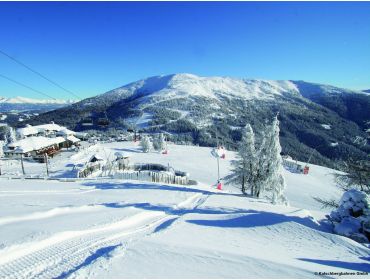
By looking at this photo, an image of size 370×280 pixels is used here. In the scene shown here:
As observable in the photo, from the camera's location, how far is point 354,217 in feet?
46.8

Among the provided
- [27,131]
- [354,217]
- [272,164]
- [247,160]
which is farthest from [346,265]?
[27,131]

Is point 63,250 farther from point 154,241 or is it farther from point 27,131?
point 27,131

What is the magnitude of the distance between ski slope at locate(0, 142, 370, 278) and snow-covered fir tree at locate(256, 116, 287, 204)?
11247 millimetres

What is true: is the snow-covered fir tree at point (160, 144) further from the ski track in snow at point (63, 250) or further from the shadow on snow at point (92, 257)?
the shadow on snow at point (92, 257)

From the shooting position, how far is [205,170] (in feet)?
160

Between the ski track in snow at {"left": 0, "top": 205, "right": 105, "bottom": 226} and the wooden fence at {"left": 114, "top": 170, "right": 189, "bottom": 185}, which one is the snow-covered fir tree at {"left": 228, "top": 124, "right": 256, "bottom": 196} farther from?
the ski track in snow at {"left": 0, "top": 205, "right": 105, "bottom": 226}

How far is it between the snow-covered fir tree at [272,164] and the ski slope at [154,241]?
36.9 feet

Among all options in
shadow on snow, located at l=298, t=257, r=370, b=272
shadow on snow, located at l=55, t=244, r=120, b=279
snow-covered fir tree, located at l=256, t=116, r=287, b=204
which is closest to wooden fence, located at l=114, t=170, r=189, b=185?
snow-covered fir tree, located at l=256, t=116, r=287, b=204

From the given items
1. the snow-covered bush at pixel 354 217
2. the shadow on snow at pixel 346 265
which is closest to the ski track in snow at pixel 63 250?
the shadow on snow at pixel 346 265

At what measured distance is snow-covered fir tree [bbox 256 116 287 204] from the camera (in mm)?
28578

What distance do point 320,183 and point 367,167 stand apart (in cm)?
3733

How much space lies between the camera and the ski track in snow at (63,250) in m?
6.74

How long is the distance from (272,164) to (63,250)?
2418 centimetres

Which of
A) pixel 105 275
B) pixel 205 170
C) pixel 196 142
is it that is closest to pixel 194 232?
pixel 105 275
